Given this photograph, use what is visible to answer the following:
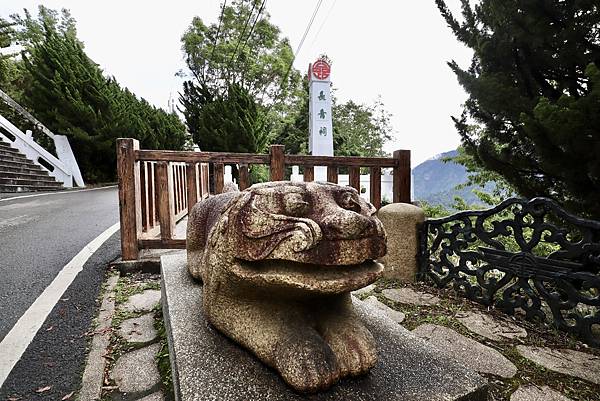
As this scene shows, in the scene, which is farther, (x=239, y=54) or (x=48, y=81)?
(x=239, y=54)

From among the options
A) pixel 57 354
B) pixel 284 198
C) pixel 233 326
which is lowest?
pixel 57 354

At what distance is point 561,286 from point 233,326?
2.10 metres

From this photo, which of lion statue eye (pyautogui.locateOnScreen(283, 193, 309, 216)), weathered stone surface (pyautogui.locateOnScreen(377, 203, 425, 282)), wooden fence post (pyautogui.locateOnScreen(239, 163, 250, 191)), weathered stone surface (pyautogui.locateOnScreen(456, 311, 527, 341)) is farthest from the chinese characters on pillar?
lion statue eye (pyautogui.locateOnScreen(283, 193, 309, 216))

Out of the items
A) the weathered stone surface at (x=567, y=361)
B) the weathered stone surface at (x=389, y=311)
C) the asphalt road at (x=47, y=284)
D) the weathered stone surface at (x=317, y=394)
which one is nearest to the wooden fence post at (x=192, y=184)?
the asphalt road at (x=47, y=284)

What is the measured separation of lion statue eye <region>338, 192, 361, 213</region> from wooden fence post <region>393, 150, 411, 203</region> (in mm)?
2823

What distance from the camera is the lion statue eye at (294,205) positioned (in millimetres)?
1237

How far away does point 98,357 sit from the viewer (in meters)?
1.91

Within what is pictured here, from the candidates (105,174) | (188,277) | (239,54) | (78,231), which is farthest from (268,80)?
(188,277)

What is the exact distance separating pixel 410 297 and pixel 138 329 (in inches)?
82.1

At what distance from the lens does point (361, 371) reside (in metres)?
1.29

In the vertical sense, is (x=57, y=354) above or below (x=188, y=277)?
below

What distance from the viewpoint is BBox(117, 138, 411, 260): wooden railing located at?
132 inches

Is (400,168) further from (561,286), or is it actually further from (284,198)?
(284,198)

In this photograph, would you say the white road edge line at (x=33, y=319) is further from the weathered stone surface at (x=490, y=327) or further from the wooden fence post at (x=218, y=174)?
the weathered stone surface at (x=490, y=327)
